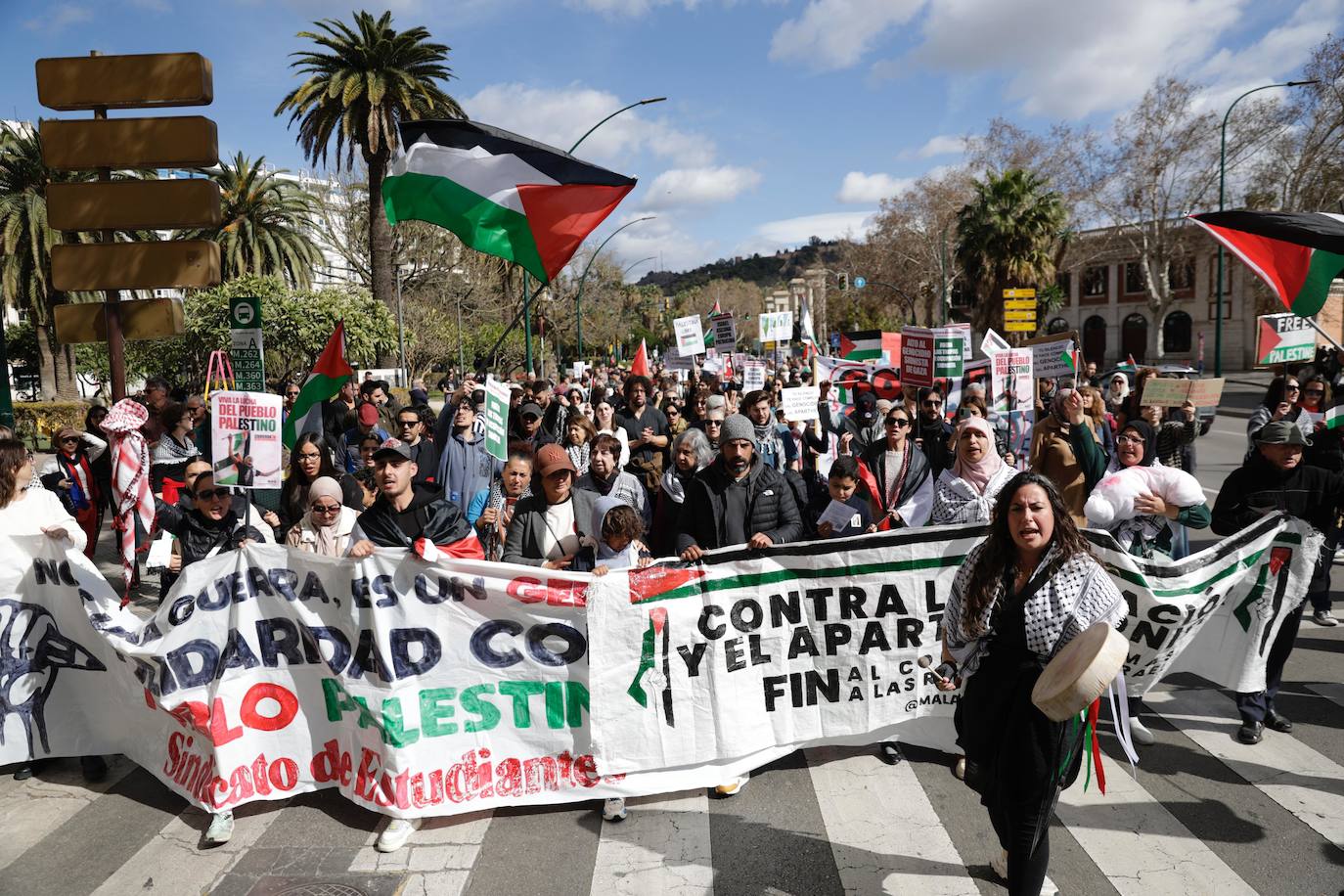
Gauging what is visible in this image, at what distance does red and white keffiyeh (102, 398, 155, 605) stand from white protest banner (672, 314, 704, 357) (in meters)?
10.1

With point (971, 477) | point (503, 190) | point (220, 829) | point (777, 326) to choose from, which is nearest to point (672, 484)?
point (971, 477)

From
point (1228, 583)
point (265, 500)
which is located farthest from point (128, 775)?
point (1228, 583)

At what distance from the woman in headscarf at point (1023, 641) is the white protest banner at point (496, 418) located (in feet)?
14.6

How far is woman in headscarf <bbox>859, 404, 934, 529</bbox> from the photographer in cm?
615

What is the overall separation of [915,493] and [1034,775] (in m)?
3.25

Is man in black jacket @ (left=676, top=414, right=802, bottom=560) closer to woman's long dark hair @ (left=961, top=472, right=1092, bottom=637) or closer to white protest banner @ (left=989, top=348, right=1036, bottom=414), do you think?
woman's long dark hair @ (left=961, top=472, right=1092, bottom=637)

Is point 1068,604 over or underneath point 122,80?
underneath

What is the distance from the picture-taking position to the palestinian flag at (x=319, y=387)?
7160 millimetres

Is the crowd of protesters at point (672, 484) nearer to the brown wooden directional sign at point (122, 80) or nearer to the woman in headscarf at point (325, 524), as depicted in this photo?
the woman in headscarf at point (325, 524)

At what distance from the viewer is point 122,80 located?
26.3 feet

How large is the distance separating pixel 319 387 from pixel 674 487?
2.97 m

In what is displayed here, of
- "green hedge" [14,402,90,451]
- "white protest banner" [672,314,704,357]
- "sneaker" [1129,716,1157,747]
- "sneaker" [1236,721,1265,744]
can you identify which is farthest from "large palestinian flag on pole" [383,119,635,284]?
"green hedge" [14,402,90,451]

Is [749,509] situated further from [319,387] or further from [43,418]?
[43,418]

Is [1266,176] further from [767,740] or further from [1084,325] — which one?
[767,740]
